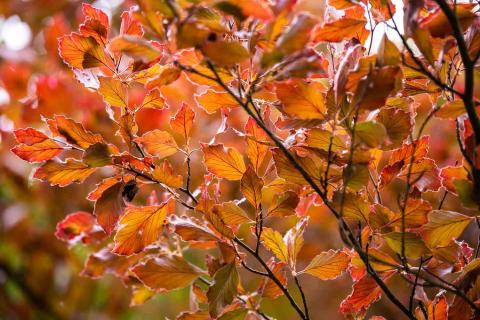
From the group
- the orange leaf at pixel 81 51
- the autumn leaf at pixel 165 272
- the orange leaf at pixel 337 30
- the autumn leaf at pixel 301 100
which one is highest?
the orange leaf at pixel 337 30

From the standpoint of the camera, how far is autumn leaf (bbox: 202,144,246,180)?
1.69ft

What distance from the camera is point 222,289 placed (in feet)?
1.61

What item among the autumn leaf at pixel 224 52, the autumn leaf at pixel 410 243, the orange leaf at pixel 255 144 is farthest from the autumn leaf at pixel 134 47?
the autumn leaf at pixel 410 243

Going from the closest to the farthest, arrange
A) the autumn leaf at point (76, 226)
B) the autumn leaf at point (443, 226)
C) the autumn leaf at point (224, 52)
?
the autumn leaf at point (224, 52), the autumn leaf at point (443, 226), the autumn leaf at point (76, 226)

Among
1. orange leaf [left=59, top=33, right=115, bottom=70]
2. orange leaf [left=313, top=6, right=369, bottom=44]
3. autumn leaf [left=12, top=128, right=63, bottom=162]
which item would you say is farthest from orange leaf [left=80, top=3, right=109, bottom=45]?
orange leaf [left=313, top=6, right=369, bottom=44]

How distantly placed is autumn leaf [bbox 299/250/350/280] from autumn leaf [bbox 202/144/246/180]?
0.41 feet

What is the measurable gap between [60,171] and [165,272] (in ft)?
0.49

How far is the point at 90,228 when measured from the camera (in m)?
0.69

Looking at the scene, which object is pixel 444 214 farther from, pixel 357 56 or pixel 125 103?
pixel 125 103

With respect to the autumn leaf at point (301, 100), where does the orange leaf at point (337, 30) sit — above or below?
above

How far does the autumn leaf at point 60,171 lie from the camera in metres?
0.51

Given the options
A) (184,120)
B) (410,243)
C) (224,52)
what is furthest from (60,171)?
(410,243)

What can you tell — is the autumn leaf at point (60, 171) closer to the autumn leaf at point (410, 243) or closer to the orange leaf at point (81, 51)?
the orange leaf at point (81, 51)

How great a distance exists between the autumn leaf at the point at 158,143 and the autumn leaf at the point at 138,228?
0.06 metres
